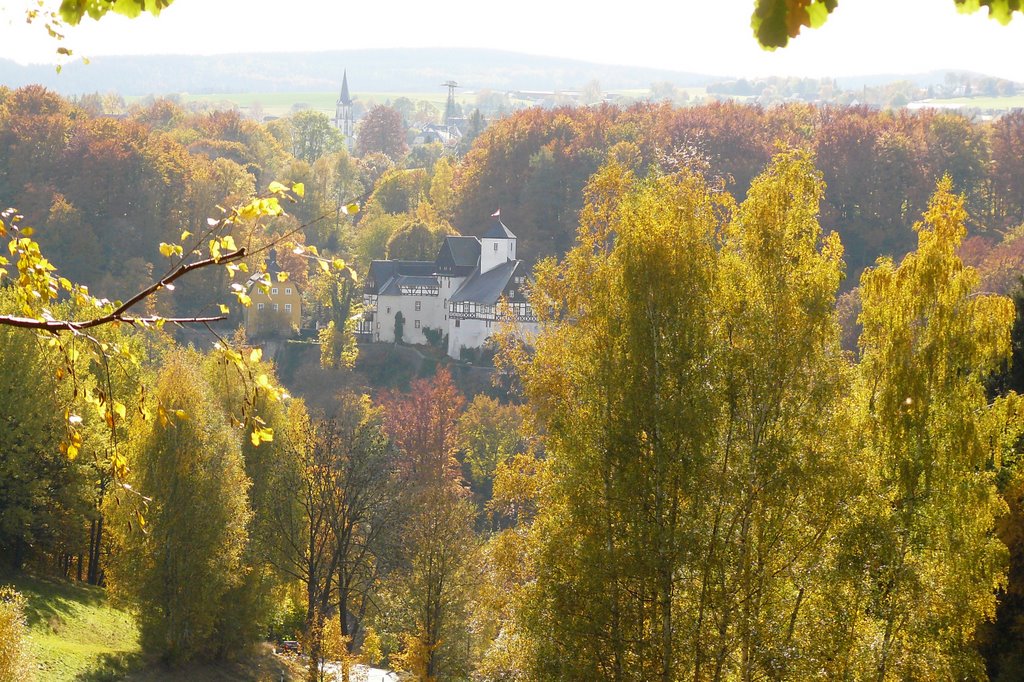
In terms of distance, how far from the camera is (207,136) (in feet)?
415

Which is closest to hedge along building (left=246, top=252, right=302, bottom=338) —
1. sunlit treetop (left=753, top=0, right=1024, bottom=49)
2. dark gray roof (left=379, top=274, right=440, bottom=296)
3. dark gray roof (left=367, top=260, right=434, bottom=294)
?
dark gray roof (left=367, top=260, right=434, bottom=294)

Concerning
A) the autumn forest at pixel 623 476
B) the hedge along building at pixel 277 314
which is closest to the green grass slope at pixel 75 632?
the autumn forest at pixel 623 476

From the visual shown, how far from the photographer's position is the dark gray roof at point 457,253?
263 ft

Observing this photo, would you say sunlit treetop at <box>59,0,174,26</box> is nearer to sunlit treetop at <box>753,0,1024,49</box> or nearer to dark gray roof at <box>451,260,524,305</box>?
sunlit treetop at <box>753,0,1024,49</box>

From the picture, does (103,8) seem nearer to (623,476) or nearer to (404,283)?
(623,476)

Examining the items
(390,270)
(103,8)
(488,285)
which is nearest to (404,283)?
(390,270)

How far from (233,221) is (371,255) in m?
90.8

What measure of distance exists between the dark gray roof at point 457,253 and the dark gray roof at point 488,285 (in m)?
1.58

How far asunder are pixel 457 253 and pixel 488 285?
5507 millimetres

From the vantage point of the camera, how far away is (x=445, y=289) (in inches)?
3115

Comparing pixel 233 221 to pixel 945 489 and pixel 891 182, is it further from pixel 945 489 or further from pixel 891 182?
pixel 891 182

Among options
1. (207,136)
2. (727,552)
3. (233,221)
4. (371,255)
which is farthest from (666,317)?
(207,136)

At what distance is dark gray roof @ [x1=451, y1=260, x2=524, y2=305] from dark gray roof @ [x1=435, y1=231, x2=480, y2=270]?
1.58m

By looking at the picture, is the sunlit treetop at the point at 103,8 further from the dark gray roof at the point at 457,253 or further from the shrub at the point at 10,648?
the dark gray roof at the point at 457,253
